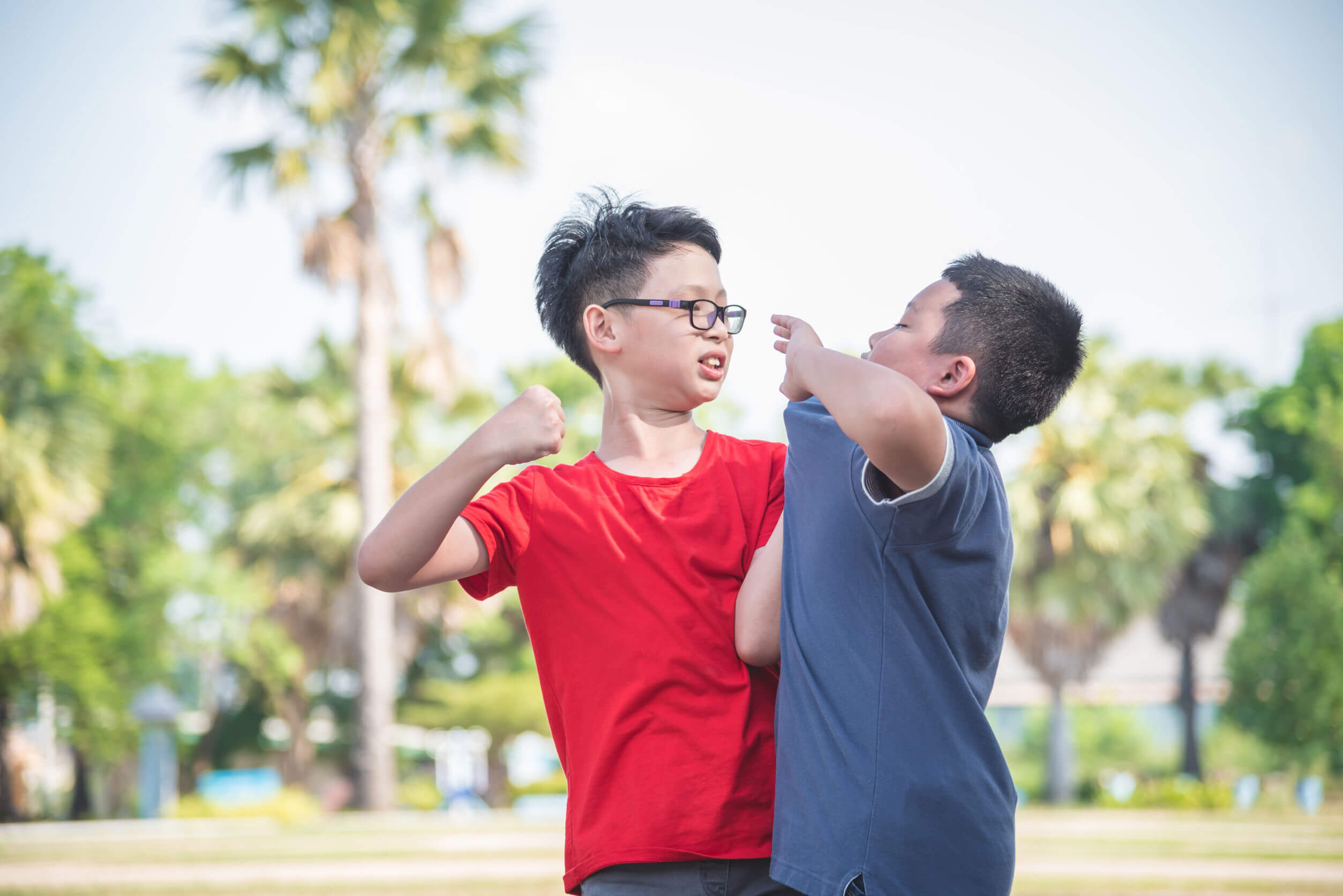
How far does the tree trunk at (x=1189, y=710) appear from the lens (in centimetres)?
2594

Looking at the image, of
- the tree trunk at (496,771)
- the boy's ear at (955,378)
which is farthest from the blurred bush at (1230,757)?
the boy's ear at (955,378)

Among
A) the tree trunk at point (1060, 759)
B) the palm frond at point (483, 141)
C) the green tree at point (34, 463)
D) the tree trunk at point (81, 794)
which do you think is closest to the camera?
the green tree at point (34, 463)

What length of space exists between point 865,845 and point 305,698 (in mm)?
29473

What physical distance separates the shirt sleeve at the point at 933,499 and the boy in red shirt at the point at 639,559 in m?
0.42

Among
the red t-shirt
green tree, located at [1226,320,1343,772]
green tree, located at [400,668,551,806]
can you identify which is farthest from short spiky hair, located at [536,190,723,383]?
green tree, located at [400,668,551,806]

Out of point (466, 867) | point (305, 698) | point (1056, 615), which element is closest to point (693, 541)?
point (466, 867)

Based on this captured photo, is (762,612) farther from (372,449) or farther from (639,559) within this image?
(372,449)

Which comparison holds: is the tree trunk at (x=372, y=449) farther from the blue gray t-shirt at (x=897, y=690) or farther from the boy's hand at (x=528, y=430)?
the blue gray t-shirt at (x=897, y=690)

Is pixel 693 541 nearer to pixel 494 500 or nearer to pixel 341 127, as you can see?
pixel 494 500

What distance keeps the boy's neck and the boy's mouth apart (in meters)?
0.10

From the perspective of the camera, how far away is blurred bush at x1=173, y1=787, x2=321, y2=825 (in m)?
16.8

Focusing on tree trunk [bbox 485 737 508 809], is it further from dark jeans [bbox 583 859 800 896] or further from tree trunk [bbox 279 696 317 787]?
dark jeans [bbox 583 859 800 896]

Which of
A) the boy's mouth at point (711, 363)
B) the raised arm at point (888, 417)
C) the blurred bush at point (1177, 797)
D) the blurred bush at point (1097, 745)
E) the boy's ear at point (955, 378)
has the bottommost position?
the blurred bush at point (1097, 745)

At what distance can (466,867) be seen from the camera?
9.27 metres
